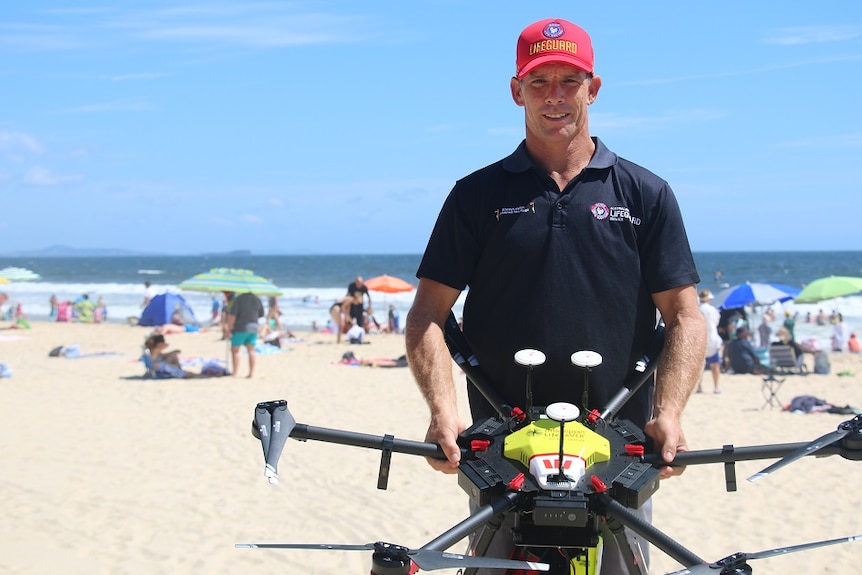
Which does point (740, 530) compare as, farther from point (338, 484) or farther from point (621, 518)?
point (621, 518)

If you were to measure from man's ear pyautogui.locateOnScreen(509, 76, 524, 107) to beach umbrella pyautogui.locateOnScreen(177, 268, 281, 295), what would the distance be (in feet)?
42.8

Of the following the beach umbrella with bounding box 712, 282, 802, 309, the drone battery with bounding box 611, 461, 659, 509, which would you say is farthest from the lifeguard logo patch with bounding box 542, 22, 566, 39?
the beach umbrella with bounding box 712, 282, 802, 309

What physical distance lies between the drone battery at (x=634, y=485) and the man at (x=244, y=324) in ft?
44.4

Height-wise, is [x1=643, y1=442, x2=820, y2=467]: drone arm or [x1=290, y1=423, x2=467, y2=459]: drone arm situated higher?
[x1=643, y1=442, x2=820, y2=467]: drone arm

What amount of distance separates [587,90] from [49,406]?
34.7ft

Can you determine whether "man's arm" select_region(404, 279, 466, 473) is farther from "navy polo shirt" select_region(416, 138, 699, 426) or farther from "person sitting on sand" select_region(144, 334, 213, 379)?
"person sitting on sand" select_region(144, 334, 213, 379)

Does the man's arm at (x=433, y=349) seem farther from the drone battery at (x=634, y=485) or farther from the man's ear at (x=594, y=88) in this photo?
the man's ear at (x=594, y=88)

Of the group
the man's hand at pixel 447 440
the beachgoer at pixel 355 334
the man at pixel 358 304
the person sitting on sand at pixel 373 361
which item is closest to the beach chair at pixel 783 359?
the person sitting on sand at pixel 373 361

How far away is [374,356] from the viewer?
19.8 m

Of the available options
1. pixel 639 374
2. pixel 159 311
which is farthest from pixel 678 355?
pixel 159 311

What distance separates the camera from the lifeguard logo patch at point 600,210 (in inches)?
100.0

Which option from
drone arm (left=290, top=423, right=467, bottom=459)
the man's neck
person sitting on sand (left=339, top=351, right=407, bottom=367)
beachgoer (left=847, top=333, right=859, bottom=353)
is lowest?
person sitting on sand (left=339, top=351, right=407, bottom=367)

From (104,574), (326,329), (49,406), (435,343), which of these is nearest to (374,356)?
(326,329)

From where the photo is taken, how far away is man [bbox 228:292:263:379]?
15.1m
